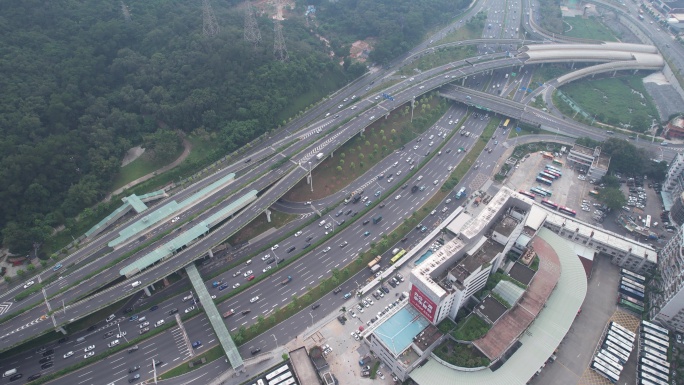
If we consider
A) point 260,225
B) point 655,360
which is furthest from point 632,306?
point 260,225

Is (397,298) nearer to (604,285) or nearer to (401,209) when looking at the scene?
(401,209)

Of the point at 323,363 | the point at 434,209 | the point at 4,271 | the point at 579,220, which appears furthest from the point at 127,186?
the point at 579,220

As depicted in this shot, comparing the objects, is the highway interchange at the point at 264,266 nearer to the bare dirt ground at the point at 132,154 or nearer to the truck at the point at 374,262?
the truck at the point at 374,262

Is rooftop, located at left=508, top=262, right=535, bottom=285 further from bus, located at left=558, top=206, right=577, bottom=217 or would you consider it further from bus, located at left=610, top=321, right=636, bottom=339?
bus, located at left=558, top=206, right=577, bottom=217

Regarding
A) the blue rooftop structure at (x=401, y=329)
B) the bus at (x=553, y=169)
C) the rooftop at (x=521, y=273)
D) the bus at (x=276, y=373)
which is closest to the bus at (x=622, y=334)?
the rooftop at (x=521, y=273)

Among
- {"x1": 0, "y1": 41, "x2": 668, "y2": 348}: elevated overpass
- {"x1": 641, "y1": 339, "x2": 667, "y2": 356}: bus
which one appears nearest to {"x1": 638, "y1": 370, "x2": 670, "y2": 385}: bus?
{"x1": 641, "y1": 339, "x2": 667, "y2": 356}: bus

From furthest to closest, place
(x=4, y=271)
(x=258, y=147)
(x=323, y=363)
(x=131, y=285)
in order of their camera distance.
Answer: (x=258, y=147)
(x=4, y=271)
(x=131, y=285)
(x=323, y=363)
